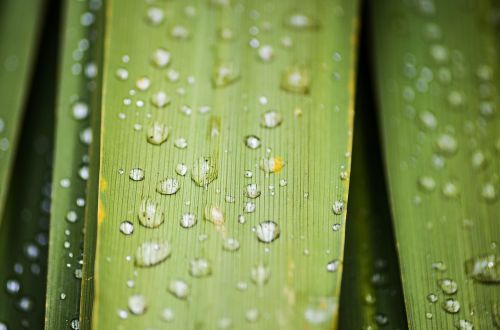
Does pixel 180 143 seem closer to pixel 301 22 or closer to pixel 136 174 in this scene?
pixel 136 174

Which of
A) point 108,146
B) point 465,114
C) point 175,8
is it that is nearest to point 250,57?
point 175,8

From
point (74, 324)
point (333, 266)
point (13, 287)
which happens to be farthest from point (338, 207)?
point (13, 287)

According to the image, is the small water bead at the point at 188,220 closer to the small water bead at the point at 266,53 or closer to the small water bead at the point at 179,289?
the small water bead at the point at 179,289

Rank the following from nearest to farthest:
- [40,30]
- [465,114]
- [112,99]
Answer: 1. [112,99]
2. [465,114]
3. [40,30]

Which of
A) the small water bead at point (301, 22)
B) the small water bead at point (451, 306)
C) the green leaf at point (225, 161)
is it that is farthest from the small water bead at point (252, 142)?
the small water bead at point (451, 306)

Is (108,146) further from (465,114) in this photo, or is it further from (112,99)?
(465,114)

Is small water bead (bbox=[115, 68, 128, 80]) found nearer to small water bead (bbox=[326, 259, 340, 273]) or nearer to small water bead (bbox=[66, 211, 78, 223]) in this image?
small water bead (bbox=[66, 211, 78, 223])
